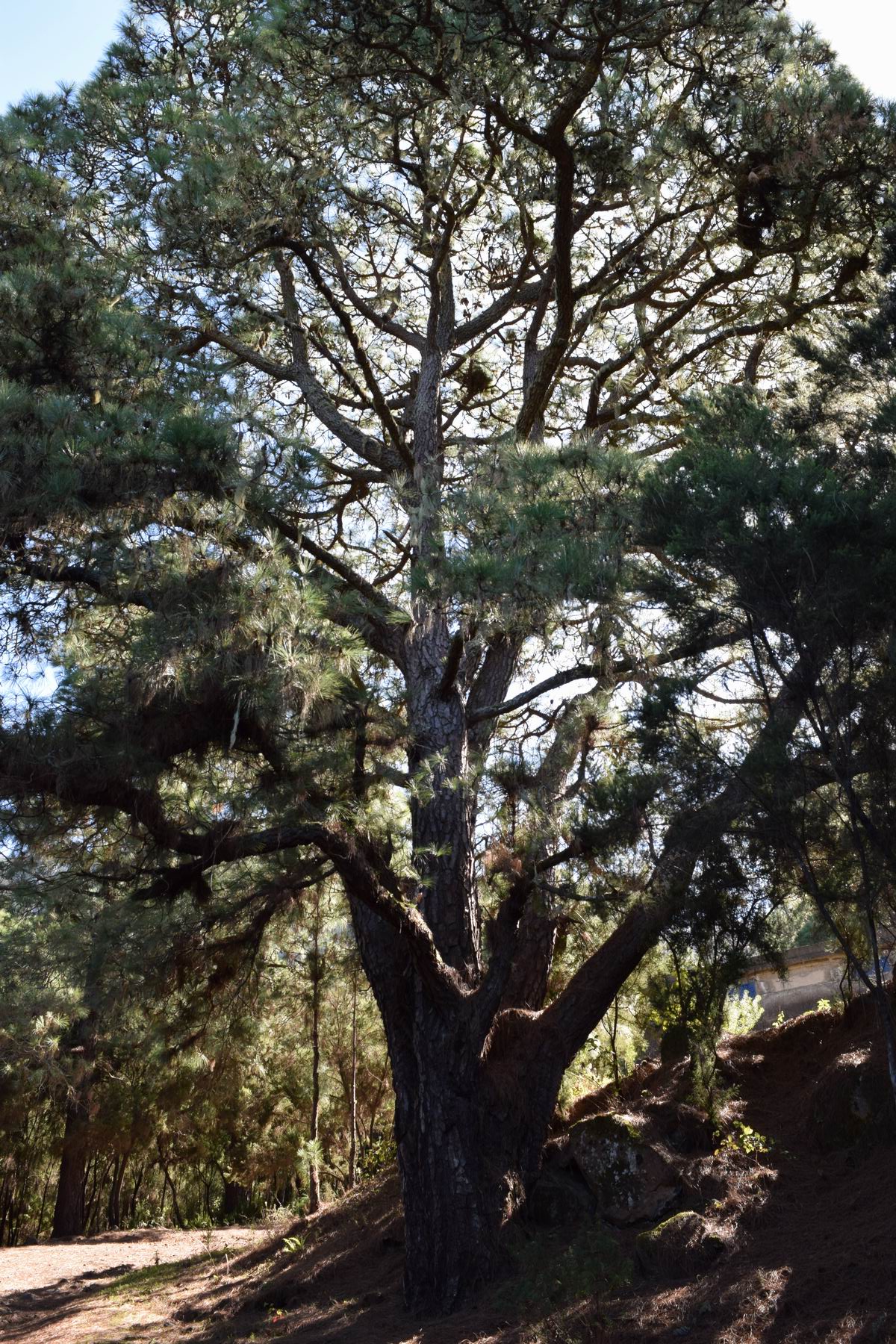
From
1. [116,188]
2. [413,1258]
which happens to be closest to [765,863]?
[413,1258]

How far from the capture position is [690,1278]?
495 cm

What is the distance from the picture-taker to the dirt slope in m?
4.44

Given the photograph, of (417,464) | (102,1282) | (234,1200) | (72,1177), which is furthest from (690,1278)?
(234,1200)

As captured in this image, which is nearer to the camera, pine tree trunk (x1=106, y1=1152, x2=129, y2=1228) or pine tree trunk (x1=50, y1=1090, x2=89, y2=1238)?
pine tree trunk (x1=50, y1=1090, x2=89, y2=1238)

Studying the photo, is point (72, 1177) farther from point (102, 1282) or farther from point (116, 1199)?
point (102, 1282)

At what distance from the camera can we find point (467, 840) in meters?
6.36

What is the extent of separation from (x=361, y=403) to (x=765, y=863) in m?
4.99

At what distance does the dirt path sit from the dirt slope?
42 mm

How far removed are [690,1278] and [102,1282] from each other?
7109mm

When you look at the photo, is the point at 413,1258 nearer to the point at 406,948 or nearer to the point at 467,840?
the point at 406,948

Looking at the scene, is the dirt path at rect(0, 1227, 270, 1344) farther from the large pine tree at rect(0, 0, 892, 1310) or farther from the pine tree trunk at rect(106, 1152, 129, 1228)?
the pine tree trunk at rect(106, 1152, 129, 1228)

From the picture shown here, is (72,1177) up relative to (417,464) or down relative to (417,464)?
down

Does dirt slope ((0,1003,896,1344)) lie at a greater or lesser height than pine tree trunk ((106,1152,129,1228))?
greater

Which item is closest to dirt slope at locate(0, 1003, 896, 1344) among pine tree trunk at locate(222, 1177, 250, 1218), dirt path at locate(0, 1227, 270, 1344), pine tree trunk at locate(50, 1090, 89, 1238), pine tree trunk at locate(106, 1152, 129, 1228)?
dirt path at locate(0, 1227, 270, 1344)
